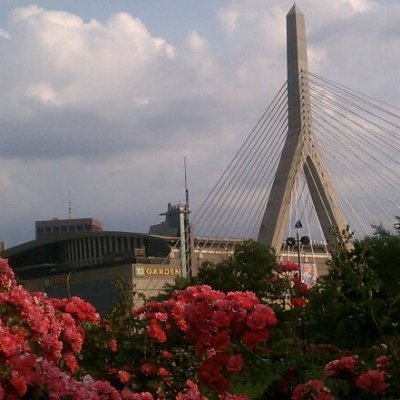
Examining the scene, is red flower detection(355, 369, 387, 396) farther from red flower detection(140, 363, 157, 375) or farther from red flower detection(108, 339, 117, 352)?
red flower detection(108, 339, 117, 352)

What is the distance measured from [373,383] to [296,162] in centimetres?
3757

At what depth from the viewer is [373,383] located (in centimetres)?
775

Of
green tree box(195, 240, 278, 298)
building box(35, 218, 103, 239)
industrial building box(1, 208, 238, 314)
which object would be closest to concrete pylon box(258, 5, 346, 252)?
green tree box(195, 240, 278, 298)

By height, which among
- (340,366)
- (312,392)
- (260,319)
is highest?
(260,319)

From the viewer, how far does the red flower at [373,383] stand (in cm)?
774

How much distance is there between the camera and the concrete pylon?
146 feet

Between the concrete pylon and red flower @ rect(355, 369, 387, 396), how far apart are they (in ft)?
118

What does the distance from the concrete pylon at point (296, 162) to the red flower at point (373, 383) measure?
36.0 metres

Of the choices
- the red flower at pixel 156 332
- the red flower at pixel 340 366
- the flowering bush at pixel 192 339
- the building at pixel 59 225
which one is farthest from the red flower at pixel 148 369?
the building at pixel 59 225

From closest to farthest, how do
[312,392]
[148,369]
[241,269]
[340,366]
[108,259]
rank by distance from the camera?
[312,392] < [340,366] < [148,369] < [241,269] < [108,259]

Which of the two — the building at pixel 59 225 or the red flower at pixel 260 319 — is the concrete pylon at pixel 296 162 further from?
the building at pixel 59 225

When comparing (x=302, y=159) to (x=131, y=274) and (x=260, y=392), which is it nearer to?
(x=131, y=274)

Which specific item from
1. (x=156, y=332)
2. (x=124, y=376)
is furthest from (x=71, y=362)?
(x=156, y=332)

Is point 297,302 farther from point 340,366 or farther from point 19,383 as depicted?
point 19,383
